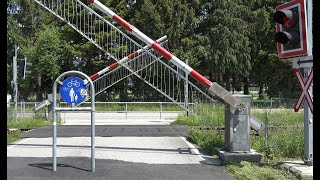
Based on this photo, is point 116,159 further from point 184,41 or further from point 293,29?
point 184,41

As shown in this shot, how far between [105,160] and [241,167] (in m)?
3.17

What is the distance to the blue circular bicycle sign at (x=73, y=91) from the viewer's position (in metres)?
8.30

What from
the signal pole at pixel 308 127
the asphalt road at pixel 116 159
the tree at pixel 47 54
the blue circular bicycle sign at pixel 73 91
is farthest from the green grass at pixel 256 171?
the tree at pixel 47 54

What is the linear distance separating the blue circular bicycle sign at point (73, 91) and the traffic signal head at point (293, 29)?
13.7 feet

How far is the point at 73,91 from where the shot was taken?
8312mm

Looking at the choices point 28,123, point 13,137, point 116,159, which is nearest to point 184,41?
point 28,123

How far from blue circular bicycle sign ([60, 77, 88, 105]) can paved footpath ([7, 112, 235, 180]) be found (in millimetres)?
1471

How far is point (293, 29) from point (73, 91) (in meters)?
4.66

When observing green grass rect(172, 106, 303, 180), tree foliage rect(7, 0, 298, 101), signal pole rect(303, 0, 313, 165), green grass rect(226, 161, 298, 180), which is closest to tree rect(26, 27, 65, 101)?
tree foliage rect(7, 0, 298, 101)

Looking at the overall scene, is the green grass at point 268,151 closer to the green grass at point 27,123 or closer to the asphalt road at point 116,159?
the asphalt road at point 116,159

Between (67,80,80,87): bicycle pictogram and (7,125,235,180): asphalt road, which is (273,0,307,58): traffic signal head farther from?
(67,80,80,87): bicycle pictogram

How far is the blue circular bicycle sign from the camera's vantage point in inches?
327

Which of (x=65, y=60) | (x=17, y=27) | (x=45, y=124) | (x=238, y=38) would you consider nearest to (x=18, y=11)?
(x=17, y=27)
